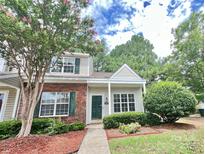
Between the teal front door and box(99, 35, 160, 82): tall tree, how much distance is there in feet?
45.7

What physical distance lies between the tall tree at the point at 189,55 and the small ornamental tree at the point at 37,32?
42.2 feet

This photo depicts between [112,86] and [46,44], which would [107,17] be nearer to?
[112,86]

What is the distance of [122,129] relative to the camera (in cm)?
820

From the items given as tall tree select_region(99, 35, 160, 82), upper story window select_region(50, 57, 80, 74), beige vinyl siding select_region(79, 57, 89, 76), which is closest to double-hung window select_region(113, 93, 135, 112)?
beige vinyl siding select_region(79, 57, 89, 76)

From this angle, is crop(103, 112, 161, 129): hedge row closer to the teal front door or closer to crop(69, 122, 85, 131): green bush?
crop(69, 122, 85, 131): green bush

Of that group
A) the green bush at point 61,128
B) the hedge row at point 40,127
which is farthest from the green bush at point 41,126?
the green bush at point 61,128

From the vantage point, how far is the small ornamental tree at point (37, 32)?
6.83m

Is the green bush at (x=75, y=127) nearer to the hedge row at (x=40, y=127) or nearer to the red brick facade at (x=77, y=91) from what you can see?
the hedge row at (x=40, y=127)

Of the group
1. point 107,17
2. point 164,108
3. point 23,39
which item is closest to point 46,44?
point 23,39

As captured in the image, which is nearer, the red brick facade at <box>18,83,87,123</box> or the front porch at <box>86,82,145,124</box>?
the red brick facade at <box>18,83,87,123</box>

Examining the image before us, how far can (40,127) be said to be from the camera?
898 centimetres

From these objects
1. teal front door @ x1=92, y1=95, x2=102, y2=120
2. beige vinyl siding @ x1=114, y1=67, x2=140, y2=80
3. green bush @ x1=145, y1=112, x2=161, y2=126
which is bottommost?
green bush @ x1=145, y1=112, x2=161, y2=126

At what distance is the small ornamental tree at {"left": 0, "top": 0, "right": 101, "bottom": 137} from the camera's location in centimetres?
683

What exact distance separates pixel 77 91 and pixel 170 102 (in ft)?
21.5
